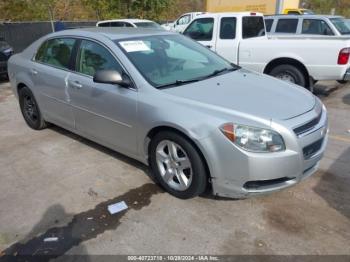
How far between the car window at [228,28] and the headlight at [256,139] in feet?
18.2

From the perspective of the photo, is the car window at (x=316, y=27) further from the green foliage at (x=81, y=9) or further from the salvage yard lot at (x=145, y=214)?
the green foliage at (x=81, y=9)

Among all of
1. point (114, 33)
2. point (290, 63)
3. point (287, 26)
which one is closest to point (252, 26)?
point (290, 63)

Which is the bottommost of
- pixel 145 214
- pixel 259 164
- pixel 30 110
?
pixel 145 214

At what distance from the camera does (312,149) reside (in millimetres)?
3240

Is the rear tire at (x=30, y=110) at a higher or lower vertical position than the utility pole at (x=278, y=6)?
lower

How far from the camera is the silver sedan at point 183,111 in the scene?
3037mm

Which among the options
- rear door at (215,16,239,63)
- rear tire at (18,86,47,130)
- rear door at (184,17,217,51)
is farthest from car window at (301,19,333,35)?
rear tire at (18,86,47,130)

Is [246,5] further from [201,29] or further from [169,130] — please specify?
[169,130]

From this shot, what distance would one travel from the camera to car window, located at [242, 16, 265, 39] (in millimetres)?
8156

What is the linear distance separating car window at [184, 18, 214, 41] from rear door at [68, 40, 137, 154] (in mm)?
4690

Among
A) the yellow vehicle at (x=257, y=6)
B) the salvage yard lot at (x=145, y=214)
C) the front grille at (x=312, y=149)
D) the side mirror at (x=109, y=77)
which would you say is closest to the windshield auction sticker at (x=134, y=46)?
the side mirror at (x=109, y=77)

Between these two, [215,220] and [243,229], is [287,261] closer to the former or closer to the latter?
[243,229]

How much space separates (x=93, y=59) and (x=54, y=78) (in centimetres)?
79

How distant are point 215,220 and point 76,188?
156 centimetres
